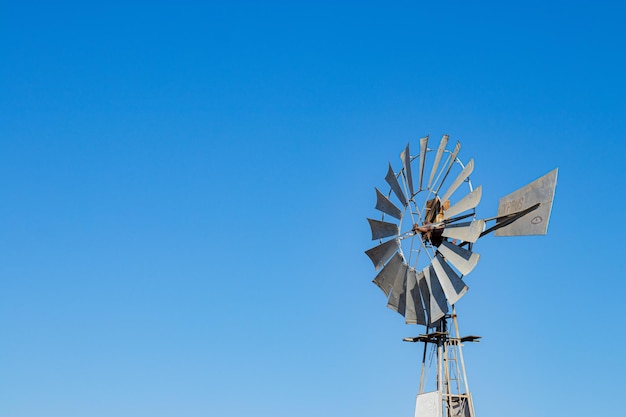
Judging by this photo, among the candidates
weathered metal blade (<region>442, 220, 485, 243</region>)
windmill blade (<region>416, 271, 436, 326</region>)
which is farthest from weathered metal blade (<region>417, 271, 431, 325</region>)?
weathered metal blade (<region>442, 220, 485, 243</region>)

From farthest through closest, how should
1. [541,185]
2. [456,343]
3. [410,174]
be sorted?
[410,174]
[456,343]
[541,185]

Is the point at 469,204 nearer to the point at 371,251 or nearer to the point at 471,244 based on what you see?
the point at 471,244

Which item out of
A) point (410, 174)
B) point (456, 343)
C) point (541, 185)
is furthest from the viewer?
point (410, 174)

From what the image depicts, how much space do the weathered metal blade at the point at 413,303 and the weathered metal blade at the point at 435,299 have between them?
1.21ft

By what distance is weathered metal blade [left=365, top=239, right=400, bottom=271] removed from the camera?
20.3m

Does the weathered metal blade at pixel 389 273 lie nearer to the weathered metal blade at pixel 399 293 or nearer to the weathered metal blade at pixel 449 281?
the weathered metal blade at pixel 399 293

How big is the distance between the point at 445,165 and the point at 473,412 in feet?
19.6

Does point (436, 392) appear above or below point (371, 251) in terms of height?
below

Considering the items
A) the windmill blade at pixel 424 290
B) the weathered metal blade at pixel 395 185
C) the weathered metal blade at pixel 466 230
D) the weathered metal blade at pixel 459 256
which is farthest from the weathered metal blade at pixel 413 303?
the weathered metal blade at pixel 395 185

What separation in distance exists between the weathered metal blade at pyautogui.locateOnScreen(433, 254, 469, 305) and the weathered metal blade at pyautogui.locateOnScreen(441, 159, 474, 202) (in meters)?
1.48

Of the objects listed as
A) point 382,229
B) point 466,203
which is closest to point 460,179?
point 466,203

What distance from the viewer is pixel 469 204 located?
1814 centimetres

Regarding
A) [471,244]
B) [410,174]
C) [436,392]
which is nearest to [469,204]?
[471,244]

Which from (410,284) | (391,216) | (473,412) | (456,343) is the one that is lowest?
(473,412)
